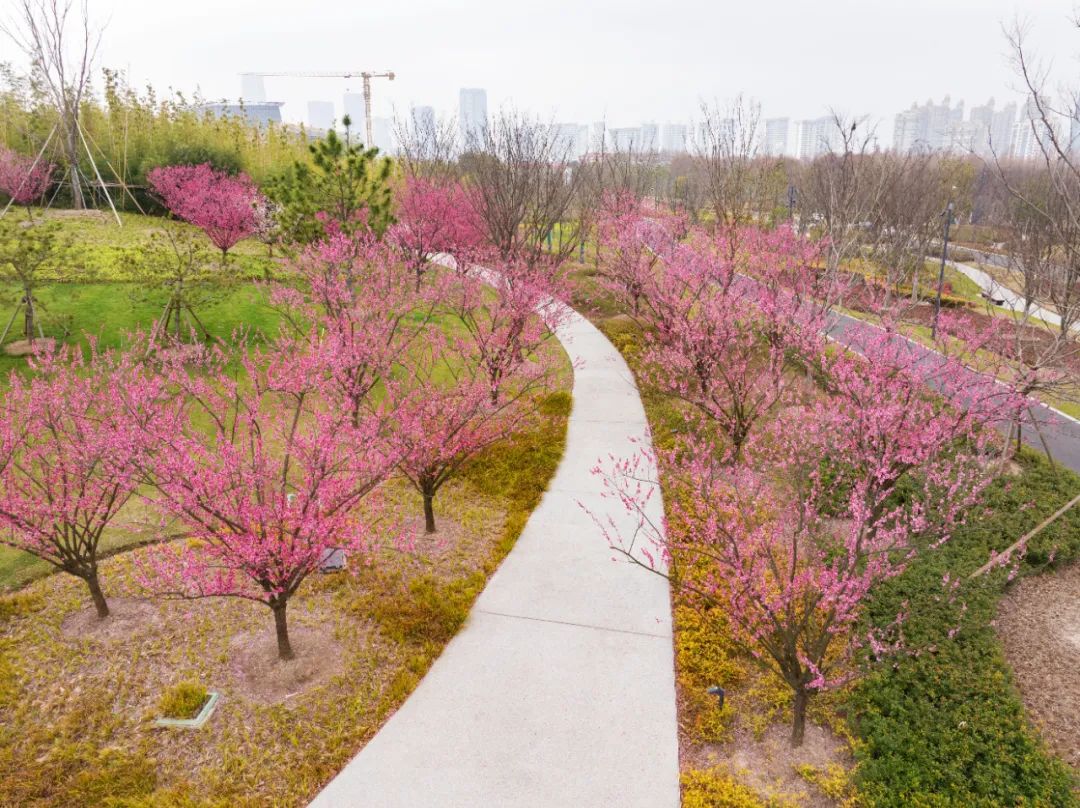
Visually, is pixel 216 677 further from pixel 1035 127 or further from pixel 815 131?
pixel 815 131

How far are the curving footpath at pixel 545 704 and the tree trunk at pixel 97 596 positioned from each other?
3037mm

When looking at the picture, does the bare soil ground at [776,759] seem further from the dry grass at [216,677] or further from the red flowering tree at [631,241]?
the red flowering tree at [631,241]

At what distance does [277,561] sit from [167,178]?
60.2 feet

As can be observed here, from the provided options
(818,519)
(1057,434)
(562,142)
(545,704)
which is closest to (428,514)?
(545,704)

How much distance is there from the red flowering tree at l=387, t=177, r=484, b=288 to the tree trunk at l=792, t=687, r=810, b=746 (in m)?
13.9

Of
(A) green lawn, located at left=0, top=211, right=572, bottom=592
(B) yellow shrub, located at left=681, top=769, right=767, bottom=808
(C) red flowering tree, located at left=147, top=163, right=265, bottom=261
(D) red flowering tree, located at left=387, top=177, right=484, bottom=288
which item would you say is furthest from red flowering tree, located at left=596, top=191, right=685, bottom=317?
(B) yellow shrub, located at left=681, top=769, right=767, bottom=808

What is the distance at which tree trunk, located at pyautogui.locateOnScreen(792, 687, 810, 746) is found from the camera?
442cm

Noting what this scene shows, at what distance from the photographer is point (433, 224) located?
1845 centimetres

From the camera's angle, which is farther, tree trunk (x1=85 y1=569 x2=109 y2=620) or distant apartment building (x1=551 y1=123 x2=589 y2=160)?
distant apartment building (x1=551 y1=123 x2=589 y2=160)

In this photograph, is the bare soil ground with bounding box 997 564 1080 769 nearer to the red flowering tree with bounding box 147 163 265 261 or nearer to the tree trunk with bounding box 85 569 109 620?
the tree trunk with bounding box 85 569 109 620

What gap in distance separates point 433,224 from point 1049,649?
16.5 metres

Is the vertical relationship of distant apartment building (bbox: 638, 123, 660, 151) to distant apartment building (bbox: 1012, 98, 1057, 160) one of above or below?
above

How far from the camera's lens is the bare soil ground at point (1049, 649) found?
192 inches

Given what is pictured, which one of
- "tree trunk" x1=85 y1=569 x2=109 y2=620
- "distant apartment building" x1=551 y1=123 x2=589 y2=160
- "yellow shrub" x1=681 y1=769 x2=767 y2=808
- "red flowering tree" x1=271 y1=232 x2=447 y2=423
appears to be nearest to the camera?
"yellow shrub" x1=681 y1=769 x2=767 y2=808
